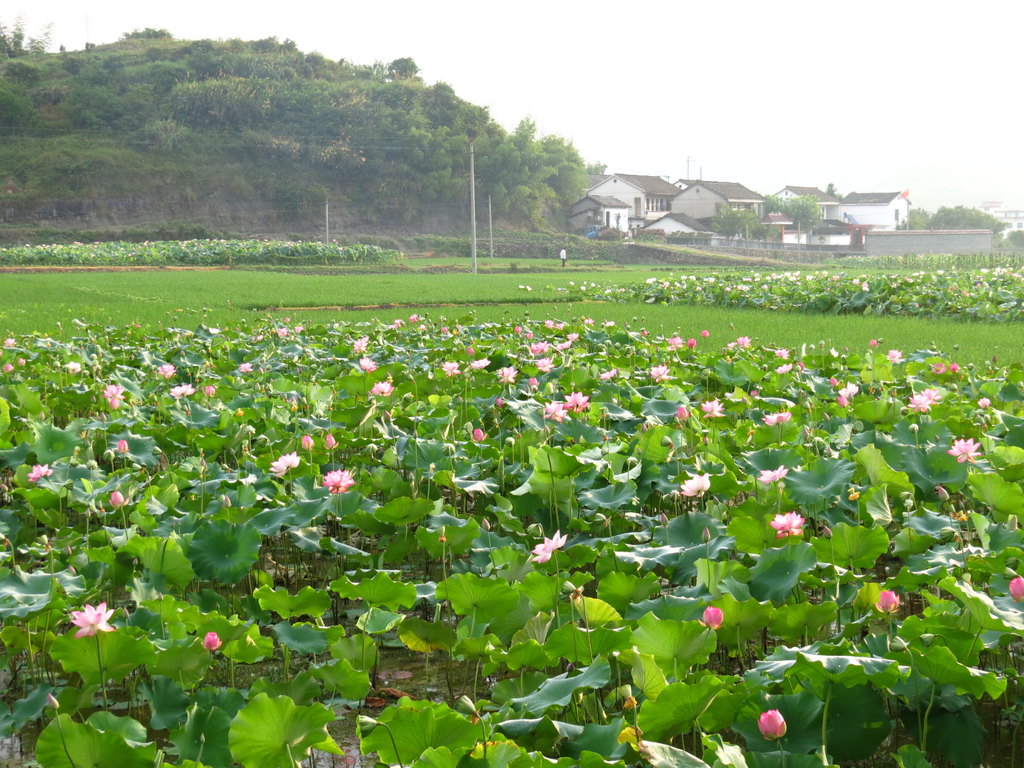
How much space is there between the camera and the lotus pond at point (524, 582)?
4.75ft

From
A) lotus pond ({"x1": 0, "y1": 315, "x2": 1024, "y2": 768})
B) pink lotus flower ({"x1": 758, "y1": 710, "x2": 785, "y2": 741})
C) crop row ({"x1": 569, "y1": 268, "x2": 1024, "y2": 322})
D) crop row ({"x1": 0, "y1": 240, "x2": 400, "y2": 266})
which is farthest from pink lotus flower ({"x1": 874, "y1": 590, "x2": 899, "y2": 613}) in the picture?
crop row ({"x1": 0, "y1": 240, "x2": 400, "y2": 266})

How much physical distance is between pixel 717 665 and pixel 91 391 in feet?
11.3

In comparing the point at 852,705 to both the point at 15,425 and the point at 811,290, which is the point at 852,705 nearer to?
the point at 15,425

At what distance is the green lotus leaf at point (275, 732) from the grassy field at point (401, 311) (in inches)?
211

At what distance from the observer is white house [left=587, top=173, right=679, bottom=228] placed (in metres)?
63.6

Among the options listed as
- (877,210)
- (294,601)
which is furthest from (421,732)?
(877,210)

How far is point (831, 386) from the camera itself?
418 cm

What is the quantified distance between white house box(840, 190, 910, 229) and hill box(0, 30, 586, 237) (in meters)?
21.5

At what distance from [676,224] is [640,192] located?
263 inches

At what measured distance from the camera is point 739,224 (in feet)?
182

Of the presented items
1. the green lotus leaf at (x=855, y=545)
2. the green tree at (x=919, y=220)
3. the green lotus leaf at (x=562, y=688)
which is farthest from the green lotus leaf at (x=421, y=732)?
the green tree at (x=919, y=220)

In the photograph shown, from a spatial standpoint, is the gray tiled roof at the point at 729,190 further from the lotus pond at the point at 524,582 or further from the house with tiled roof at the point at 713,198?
the lotus pond at the point at 524,582

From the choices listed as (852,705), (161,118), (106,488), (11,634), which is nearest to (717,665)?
(852,705)

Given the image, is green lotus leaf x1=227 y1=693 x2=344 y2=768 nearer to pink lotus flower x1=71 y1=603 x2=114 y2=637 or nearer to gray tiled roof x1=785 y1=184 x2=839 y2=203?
pink lotus flower x1=71 y1=603 x2=114 y2=637
